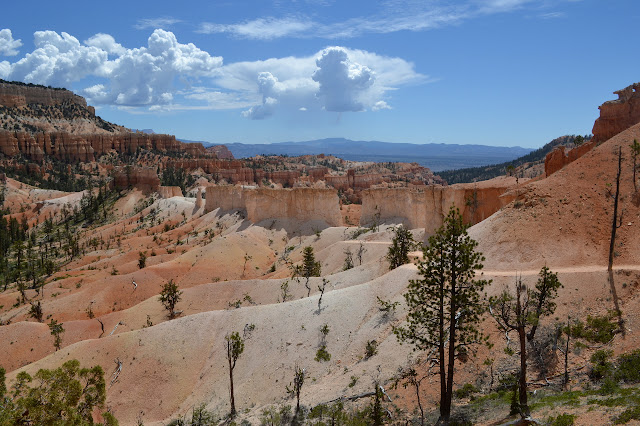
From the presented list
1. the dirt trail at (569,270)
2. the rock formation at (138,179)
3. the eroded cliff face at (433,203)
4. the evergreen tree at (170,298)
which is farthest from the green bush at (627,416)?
the rock formation at (138,179)

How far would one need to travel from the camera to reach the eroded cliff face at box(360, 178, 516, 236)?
4447cm

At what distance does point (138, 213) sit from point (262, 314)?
67073mm

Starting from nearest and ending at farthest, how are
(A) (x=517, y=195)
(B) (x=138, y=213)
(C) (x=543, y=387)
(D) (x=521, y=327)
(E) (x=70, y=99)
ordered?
(D) (x=521, y=327) → (C) (x=543, y=387) → (A) (x=517, y=195) → (B) (x=138, y=213) → (E) (x=70, y=99)

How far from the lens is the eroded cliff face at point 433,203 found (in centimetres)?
4447

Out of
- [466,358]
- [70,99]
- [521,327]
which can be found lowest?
[466,358]

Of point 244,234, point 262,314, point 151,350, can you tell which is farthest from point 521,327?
point 244,234

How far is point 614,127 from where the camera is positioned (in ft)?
139

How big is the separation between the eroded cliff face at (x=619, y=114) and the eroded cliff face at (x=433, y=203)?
372 inches

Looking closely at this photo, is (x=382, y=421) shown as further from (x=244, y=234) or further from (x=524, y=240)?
(x=244, y=234)

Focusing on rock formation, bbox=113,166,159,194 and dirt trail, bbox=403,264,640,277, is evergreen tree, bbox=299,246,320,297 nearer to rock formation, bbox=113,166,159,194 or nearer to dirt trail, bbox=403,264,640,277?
dirt trail, bbox=403,264,640,277

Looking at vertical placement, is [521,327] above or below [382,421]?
above

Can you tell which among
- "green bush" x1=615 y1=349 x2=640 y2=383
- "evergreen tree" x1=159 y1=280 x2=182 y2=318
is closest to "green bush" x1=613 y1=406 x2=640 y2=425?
"green bush" x1=615 y1=349 x2=640 y2=383

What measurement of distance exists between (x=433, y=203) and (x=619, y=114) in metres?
18.6

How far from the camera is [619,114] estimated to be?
4203 centimetres
